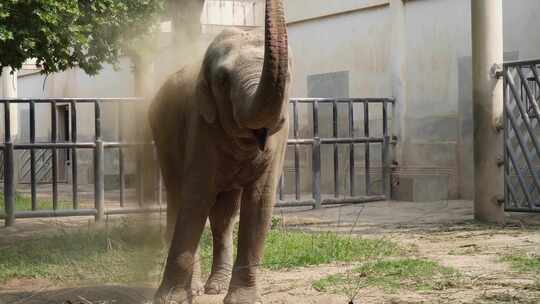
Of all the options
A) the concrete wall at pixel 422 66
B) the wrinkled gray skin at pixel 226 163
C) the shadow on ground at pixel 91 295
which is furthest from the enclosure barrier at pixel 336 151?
the wrinkled gray skin at pixel 226 163

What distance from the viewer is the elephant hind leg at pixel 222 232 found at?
621cm

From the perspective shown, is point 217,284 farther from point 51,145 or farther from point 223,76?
point 51,145

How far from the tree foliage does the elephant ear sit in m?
2.25

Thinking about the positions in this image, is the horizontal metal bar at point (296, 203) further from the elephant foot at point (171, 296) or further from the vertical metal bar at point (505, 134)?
the elephant foot at point (171, 296)

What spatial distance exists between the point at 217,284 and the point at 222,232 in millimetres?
377

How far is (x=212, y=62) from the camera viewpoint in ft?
17.5

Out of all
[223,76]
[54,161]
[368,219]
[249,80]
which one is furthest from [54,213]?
[249,80]

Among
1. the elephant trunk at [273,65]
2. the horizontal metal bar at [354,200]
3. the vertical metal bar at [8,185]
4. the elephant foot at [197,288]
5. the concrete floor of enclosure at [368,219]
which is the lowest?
the elephant foot at [197,288]

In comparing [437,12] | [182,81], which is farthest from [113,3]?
[437,12]

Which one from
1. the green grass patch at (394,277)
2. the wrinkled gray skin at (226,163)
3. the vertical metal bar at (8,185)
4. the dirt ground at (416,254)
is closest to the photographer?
the wrinkled gray skin at (226,163)

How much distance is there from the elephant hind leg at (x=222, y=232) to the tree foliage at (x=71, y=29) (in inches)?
87.4

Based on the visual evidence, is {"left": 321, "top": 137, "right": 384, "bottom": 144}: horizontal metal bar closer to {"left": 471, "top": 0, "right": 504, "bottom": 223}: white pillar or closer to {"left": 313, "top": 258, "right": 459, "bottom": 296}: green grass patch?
{"left": 471, "top": 0, "right": 504, "bottom": 223}: white pillar

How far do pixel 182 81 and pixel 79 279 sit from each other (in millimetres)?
2026

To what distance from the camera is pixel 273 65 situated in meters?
4.16
